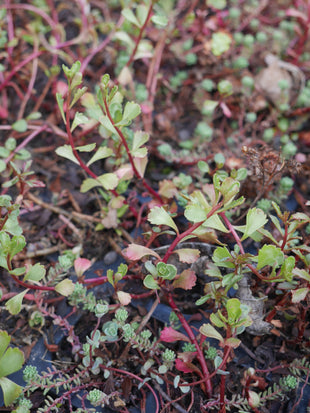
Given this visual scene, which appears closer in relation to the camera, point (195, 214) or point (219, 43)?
point (195, 214)

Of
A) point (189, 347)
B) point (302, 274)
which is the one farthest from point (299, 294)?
point (189, 347)

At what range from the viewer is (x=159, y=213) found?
1215mm

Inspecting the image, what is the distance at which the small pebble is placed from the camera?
1.49 meters

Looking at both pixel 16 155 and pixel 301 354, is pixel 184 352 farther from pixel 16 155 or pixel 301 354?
pixel 16 155

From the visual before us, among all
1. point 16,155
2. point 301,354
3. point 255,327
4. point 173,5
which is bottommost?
point 301,354

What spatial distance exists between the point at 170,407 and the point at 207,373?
157 mm

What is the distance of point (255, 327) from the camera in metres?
1.28

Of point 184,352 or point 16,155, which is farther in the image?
point 16,155

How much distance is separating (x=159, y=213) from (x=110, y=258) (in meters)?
0.38

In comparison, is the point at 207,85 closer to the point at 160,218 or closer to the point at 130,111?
the point at 130,111

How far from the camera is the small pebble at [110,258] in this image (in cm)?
149

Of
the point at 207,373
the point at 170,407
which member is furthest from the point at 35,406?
the point at 207,373

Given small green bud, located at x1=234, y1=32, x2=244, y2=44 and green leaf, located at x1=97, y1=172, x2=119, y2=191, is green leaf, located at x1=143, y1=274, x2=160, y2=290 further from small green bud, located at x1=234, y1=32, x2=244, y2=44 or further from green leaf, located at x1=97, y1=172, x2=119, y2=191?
small green bud, located at x1=234, y1=32, x2=244, y2=44

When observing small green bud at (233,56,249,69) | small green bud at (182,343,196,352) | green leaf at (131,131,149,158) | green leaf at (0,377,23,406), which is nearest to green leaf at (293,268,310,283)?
small green bud at (182,343,196,352)
